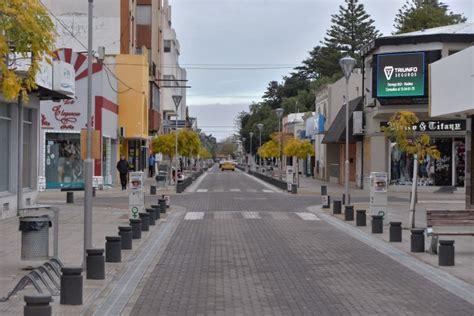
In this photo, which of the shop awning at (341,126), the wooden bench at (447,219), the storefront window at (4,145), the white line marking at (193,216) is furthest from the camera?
the shop awning at (341,126)

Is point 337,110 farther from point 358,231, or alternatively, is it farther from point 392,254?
point 392,254

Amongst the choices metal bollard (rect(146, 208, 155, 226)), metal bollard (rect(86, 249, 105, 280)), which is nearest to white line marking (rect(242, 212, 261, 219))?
metal bollard (rect(146, 208, 155, 226))

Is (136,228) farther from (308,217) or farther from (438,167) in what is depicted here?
(438,167)

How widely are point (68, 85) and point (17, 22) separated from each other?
48.9 feet

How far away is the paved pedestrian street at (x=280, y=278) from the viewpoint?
952cm

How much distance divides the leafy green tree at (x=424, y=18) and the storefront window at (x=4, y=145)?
5650 cm

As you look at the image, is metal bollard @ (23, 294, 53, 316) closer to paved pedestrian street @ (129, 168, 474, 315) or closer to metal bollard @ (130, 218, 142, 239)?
paved pedestrian street @ (129, 168, 474, 315)

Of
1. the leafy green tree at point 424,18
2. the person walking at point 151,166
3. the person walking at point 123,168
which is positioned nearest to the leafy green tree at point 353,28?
the leafy green tree at point 424,18

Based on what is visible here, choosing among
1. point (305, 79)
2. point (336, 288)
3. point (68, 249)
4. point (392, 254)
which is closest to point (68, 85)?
point (68, 249)

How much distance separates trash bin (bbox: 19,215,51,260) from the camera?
38.9 feet

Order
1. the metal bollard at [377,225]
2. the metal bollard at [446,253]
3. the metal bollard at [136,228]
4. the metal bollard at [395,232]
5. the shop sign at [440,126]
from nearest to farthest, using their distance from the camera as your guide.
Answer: the metal bollard at [446,253] < the metal bollard at [395,232] < the metal bollard at [136,228] < the metal bollard at [377,225] < the shop sign at [440,126]

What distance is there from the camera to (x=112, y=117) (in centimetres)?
4397

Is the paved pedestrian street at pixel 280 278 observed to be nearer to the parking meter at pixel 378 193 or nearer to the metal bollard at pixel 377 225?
the metal bollard at pixel 377 225

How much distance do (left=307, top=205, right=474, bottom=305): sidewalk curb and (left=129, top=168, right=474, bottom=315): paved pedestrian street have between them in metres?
0.16
